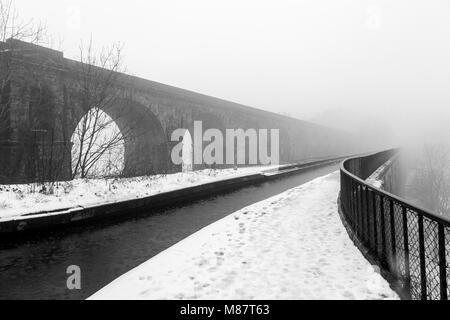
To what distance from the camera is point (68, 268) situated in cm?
448

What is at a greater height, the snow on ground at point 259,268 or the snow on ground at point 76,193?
the snow on ground at point 76,193

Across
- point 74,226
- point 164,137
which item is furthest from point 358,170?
point 164,137

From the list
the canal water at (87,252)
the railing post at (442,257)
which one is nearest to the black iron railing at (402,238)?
the railing post at (442,257)

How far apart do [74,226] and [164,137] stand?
16.3m

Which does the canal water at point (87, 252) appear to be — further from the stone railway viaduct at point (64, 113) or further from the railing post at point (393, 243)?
the stone railway viaduct at point (64, 113)

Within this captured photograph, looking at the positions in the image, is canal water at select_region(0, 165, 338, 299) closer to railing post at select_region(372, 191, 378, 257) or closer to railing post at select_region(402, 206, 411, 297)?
railing post at select_region(372, 191, 378, 257)

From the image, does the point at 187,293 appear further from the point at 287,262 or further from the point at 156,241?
the point at 156,241

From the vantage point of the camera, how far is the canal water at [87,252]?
3891 millimetres

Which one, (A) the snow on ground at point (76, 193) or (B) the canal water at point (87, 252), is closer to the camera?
(B) the canal water at point (87, 252)

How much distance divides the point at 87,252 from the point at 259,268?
2.98m

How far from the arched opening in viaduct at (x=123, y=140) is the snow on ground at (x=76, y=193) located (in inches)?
71.9

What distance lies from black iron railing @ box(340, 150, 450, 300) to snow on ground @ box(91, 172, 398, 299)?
215 millimetres

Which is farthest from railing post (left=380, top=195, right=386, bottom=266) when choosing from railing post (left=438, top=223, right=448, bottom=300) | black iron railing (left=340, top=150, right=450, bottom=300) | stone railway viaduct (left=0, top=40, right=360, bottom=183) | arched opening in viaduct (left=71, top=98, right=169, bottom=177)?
arched opening in viaduct (left=71, top=98, right=169, bottom=177)
